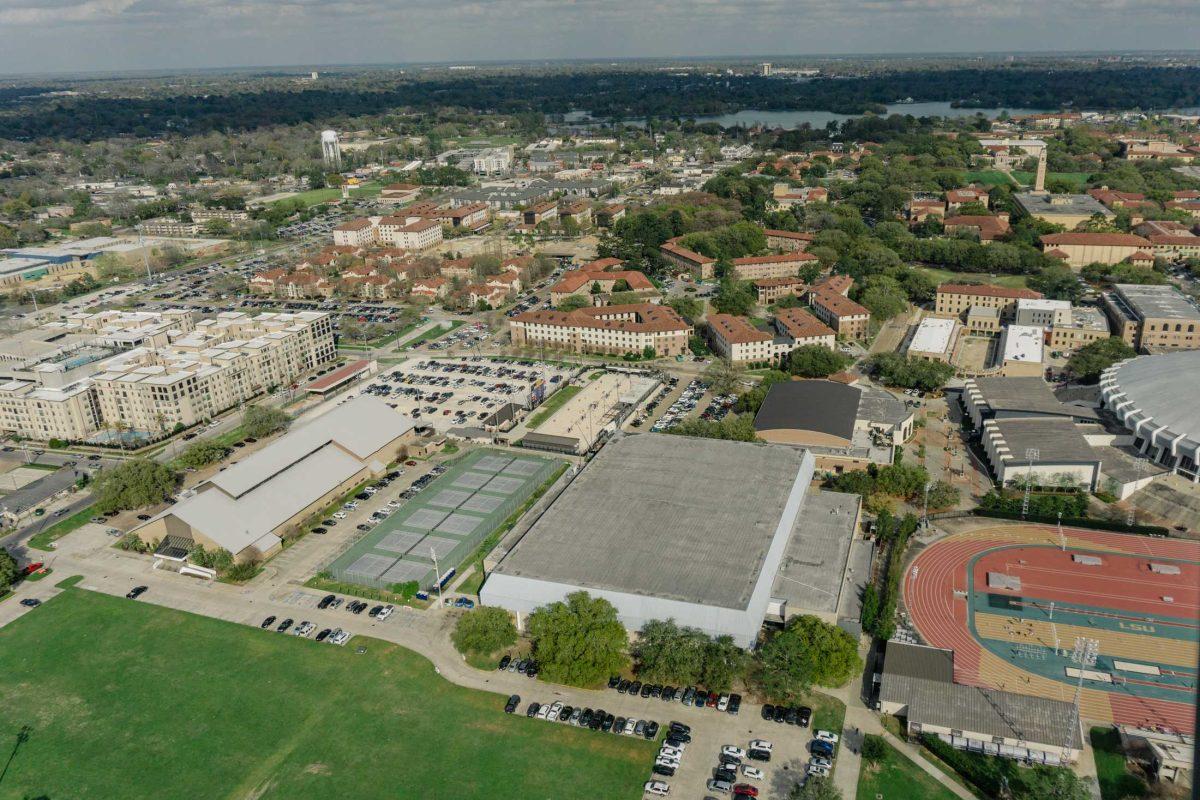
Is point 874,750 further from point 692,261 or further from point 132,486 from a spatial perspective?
point 692,261

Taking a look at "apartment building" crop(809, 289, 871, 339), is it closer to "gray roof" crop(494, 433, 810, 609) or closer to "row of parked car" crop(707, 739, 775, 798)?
"gray roof" crop(494, 433, 810, 609)

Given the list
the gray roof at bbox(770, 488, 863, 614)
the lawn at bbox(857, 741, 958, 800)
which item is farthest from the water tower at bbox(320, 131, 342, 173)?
the lawn at bbox(857, 741, 958, 800)

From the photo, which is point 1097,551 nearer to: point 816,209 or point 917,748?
point 917,748

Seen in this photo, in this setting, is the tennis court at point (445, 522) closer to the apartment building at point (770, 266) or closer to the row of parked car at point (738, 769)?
the row of parked car at point (738, 769)

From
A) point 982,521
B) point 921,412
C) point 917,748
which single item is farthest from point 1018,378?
point 917,748

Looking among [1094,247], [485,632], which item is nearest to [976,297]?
[1094,247]

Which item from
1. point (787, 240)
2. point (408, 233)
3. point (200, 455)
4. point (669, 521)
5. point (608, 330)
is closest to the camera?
point (669, 521)
